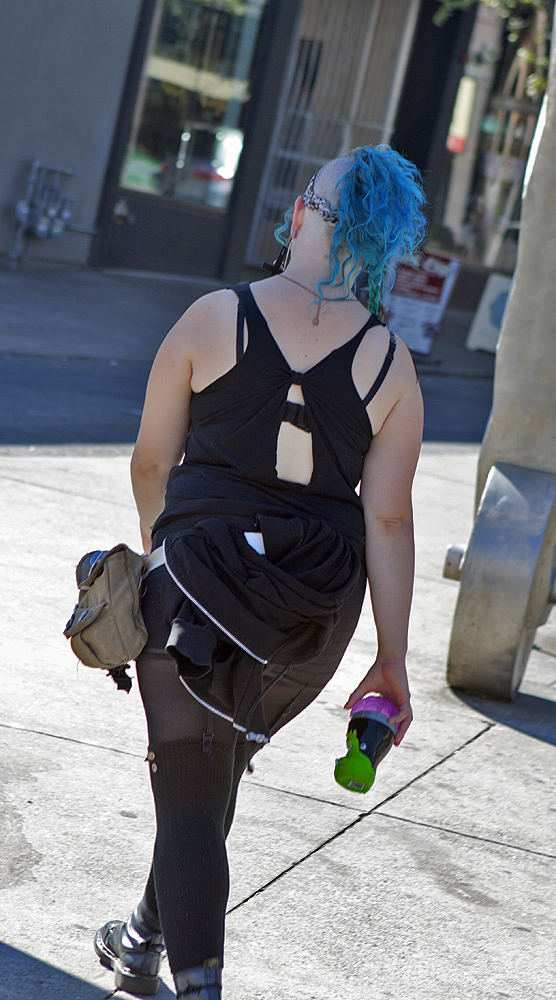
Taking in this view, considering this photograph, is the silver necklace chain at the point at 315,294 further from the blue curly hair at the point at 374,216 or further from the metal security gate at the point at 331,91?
the metal security gate at the point at 331,91

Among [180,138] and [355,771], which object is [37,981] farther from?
[180,138]

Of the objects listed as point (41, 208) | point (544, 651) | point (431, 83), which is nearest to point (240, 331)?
point (544, 651)

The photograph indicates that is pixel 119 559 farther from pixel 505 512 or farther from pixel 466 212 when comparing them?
pixel 466 212

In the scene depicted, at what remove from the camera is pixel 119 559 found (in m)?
2.33

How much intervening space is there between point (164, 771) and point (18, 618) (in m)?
2.48

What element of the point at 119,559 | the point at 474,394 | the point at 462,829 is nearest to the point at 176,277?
the point at 474,394

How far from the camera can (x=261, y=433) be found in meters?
2.38

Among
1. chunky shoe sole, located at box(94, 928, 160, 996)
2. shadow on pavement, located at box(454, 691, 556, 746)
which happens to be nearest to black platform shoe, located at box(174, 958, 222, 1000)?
chunky shoe sole, located at box(94, 928, 160, 996)

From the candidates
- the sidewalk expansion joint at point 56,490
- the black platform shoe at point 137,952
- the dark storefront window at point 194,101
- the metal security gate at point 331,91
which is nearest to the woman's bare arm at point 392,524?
the black platform shoe at point 137,952

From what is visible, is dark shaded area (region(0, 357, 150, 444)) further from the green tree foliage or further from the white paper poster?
the green tree foliage

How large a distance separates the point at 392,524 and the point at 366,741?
1.41 ft

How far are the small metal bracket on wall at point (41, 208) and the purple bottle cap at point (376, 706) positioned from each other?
1165 centimetres

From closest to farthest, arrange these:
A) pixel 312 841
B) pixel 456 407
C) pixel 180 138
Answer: pixel 312 841 → pixel 456 407 → pixel 180 138

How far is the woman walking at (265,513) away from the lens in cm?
223
